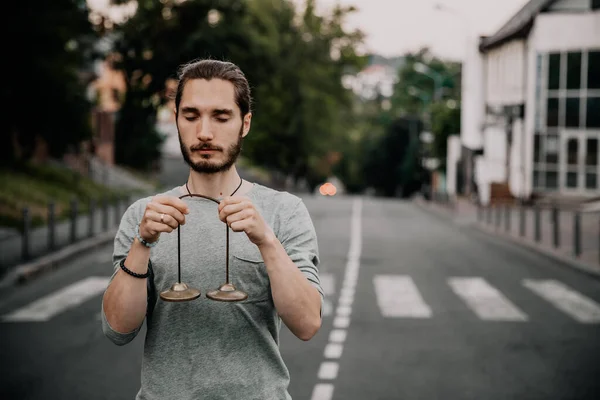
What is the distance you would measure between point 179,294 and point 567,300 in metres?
11.8

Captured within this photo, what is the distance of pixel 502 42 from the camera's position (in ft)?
155

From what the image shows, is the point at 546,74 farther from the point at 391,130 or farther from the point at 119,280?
the point at 391,130

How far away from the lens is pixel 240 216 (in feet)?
8.44

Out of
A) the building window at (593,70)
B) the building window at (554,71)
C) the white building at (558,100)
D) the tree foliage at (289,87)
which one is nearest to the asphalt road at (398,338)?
the tree foliage at (289,87)

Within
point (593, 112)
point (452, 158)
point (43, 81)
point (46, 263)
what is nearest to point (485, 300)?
point (46, 263)

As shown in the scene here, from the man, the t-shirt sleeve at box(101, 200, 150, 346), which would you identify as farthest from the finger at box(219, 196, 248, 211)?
the t-shirt sleeve at box(101, 200, 150, 346)

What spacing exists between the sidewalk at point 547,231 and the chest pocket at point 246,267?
13845 mm

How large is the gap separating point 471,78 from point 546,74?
13151mm

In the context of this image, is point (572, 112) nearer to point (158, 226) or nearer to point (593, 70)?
point (593, 70)

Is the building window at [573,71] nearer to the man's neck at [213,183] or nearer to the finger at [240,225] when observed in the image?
the man's neck at [213,183]

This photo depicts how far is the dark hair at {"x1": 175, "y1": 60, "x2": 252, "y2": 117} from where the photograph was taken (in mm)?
2855

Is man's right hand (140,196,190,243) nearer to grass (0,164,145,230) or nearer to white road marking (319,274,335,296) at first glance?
white road marking (319,274,335,296)

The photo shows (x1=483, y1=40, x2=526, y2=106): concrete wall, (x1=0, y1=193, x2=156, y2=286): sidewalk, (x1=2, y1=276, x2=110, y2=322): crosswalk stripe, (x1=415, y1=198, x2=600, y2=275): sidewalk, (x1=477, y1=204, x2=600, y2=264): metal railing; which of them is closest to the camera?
(x1=2, y1=276, x2=110, y2=322): crosswalk stripe

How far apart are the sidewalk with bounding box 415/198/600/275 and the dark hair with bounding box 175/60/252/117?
45.8 feet
